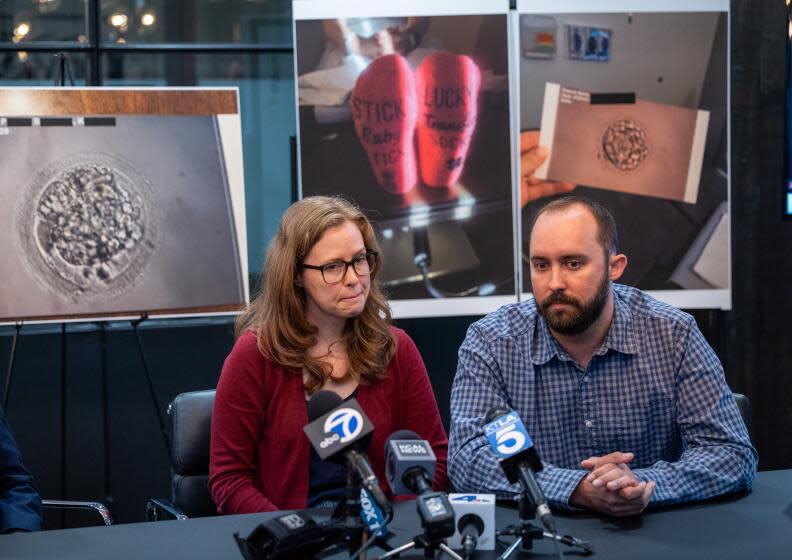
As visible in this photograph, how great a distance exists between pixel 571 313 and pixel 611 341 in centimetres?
16

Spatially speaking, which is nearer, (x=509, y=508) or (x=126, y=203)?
(x=509, y=508)

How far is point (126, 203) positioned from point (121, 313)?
45cm

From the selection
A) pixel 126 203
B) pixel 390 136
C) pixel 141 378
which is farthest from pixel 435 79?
pixel 141 378

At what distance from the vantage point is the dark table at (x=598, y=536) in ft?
5.74

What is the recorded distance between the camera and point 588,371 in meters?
2.38

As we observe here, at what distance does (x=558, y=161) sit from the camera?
4.41 metres

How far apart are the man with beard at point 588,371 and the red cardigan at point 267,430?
0.25 meters

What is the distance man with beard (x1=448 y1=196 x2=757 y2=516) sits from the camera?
2.28 m

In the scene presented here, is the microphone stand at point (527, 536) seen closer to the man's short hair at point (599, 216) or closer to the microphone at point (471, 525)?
the microphone at point (471, 525)

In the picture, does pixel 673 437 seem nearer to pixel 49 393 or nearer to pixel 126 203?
pixel 126 203

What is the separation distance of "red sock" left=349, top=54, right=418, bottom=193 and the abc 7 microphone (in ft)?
9.28

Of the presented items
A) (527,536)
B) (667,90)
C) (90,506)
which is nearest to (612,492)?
(527,536)

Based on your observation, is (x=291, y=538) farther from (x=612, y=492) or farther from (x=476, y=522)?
(x=612, y=492)

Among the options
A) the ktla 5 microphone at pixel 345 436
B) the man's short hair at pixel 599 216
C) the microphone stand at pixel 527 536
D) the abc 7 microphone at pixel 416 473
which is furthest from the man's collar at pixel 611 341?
the ktla 5 microphone at pixel 345 436
